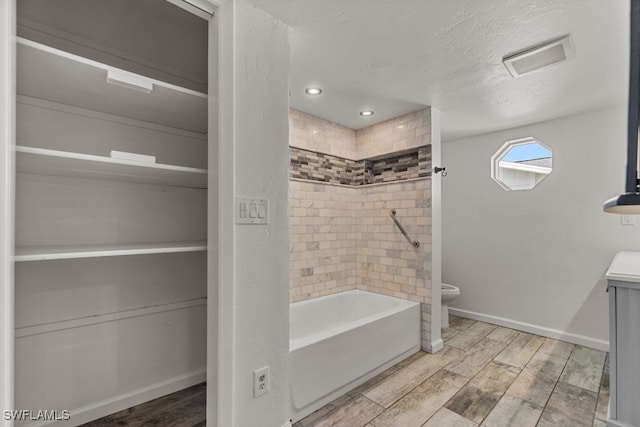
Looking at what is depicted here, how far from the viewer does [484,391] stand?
2.13 meters

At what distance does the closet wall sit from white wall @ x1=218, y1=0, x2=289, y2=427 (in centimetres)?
24

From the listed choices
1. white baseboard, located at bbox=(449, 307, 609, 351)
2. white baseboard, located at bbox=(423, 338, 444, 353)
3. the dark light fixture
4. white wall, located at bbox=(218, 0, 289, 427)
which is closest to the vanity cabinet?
the dark light fixture

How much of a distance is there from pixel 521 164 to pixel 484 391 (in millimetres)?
2491

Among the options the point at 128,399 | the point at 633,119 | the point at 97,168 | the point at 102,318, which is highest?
the point at 633,119

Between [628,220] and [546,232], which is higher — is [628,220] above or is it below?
above

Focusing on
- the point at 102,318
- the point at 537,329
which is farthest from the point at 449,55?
the point at 537,329

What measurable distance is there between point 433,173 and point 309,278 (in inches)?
60.2

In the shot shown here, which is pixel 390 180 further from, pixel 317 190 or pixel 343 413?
pixel 343 413

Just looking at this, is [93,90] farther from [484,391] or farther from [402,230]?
[484,391]

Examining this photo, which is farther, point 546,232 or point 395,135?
point 546,232

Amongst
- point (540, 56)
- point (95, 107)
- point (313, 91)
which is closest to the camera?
point (95, 107)

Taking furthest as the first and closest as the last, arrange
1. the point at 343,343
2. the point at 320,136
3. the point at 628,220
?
A: the point at 320,136 → the point at 628,220 → the point at 343,343

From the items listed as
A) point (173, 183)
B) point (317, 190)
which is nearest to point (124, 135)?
point (173, 183)

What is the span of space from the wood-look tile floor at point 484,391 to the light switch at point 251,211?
4.11 feet
